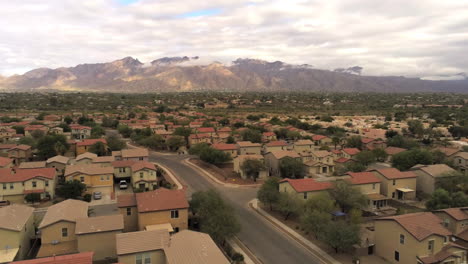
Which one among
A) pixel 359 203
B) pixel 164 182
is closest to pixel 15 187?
pixel 164 182

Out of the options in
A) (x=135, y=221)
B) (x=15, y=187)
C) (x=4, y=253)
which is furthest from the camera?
(x=15, y=187)

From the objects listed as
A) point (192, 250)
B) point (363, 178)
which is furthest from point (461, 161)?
point (192, 250)

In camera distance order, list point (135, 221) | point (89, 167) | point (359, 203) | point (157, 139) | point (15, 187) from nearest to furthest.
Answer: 1. point (135, 221)
2. point (359, 203)
3. point (15, 187)
4. point (89, 167)
5. point (157, 139)

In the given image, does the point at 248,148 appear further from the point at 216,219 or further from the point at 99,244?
the point at 99,244

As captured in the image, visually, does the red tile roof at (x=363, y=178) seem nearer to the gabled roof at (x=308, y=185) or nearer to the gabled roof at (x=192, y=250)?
the gabled roof at (x=308, y=185)

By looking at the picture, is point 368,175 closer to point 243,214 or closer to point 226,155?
point 243,214

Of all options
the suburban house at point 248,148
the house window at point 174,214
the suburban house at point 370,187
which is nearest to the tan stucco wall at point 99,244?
the house window at point 174,214
